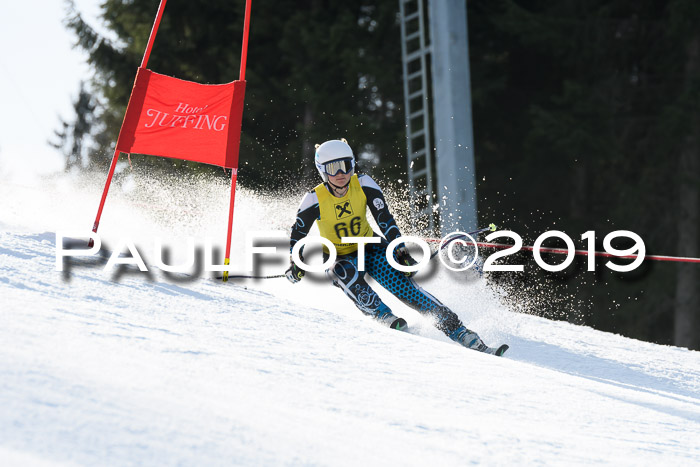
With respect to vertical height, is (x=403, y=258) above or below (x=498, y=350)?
above

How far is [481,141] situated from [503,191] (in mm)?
1027

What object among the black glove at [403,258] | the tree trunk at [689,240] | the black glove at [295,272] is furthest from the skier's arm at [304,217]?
the tree trunk at [689,240]

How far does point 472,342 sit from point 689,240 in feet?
33.7

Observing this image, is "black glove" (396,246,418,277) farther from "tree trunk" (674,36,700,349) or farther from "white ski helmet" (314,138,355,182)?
"tree trunk" (674,36,700,349)

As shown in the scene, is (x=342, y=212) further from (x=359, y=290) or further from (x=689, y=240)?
(x=689, y=240)

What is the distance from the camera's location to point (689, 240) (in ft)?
44.9

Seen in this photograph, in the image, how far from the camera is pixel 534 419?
3057mm

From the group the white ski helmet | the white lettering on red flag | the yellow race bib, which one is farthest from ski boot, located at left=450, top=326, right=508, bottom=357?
the white lettering on red flag

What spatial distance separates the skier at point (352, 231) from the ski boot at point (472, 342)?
6cm

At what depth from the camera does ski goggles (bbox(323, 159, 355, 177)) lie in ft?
15.5

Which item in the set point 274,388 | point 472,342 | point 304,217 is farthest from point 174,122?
point 274,388

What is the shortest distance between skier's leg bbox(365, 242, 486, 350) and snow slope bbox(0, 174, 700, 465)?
0.24 m

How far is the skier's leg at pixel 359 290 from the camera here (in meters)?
4.77

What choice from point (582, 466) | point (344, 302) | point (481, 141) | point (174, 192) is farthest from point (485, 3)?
point (582, 466)
